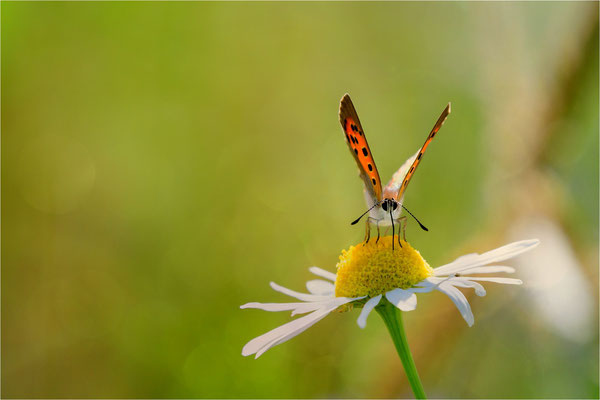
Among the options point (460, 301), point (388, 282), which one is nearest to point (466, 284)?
point (460, 301)

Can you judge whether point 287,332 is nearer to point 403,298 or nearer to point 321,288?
point 403,298

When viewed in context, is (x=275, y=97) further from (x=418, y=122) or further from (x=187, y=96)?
(x=418, y=122)

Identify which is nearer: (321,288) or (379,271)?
(379,271)

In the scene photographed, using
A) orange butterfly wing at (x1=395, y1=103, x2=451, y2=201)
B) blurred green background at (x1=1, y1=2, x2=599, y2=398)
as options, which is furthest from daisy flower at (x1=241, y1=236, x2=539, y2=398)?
blurred green background at (x1=1, y1=2, x2=599, y2=398)

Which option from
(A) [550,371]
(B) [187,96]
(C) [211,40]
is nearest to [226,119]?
Result: (B) [187,96]

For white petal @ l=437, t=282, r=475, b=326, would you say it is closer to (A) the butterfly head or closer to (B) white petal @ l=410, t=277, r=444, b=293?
(B) white petal @ l=410, t=277, r=444, b=293

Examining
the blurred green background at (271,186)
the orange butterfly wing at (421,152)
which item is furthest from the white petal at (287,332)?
the blurred green background at (271,186)
